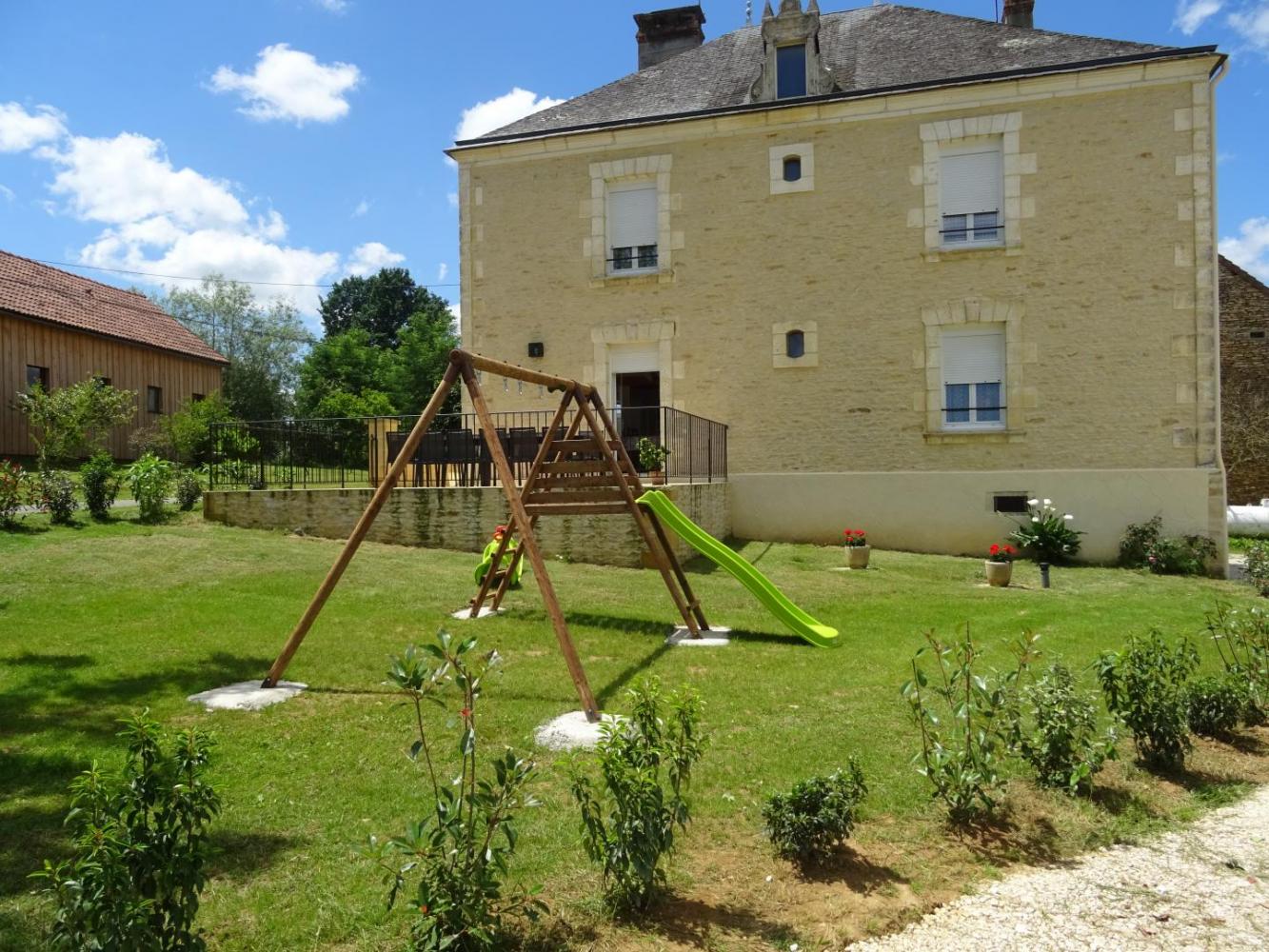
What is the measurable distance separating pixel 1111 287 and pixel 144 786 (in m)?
13.3

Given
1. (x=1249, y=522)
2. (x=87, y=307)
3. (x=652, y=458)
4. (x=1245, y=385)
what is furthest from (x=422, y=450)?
(x=1245, y=385)

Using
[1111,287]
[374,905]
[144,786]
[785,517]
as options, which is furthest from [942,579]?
[144,786]

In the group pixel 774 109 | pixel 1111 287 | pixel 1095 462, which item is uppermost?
pixel 774 109

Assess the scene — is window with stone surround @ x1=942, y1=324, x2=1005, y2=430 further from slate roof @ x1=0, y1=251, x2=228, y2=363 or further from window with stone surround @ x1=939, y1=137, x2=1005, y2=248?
slate roof @ x1=0, y1=251, x2=228, y2=363

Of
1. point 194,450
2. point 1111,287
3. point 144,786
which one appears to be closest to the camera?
point 144,786

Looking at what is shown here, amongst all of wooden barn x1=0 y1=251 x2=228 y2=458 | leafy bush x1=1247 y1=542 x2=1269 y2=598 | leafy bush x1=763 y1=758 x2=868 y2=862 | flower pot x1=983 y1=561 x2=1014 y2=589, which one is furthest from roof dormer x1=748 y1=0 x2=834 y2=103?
wooden barn x1=0 y1=251 x2=228 y2=458

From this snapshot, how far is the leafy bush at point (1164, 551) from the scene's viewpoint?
11.2 meters

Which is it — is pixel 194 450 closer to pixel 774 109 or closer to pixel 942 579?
pixel 774 109

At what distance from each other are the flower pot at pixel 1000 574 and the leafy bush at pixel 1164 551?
301 centimetres

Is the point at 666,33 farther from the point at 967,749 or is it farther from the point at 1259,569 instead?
the point at 967,749

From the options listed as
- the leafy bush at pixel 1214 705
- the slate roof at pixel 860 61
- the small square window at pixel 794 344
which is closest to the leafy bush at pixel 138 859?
the leafy bush at pixel 1214 705

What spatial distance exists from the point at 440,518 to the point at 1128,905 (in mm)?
9281

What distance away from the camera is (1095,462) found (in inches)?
468

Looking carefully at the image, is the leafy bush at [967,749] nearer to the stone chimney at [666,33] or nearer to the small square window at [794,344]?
the small square window at [794,344]
